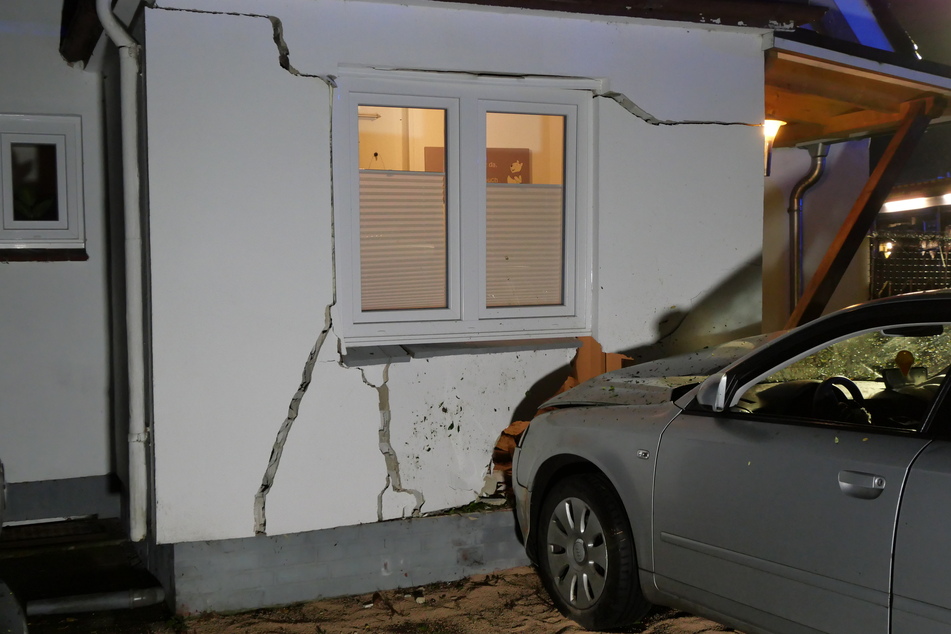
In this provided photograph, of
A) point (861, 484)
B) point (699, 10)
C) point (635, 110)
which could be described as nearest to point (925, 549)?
point (861, 484)

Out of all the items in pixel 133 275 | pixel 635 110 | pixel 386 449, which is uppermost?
pixel 635 110

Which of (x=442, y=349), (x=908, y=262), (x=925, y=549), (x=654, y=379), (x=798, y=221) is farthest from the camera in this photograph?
(x=908, y=262)

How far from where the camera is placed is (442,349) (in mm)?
5195

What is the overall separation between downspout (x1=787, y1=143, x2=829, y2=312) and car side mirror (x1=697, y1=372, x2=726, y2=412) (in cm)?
676

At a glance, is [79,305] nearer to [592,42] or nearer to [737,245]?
[592,42]

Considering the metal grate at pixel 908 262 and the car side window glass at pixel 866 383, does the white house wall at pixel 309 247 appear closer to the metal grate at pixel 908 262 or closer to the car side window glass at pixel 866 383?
the car side window glass at pixel 866 383

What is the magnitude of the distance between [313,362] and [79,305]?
2242 mm

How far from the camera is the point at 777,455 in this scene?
3223mm

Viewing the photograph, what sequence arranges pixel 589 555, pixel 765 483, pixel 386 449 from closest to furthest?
pixel 765 483, pixel 589 555, pixel 386 449

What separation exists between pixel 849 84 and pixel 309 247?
15.3 ft

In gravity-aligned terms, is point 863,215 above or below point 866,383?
above

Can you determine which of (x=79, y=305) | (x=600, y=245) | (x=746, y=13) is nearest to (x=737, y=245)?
(x=600, y=245)

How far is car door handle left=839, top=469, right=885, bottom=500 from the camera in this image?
112 inches

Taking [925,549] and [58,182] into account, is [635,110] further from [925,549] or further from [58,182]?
[58,182]
